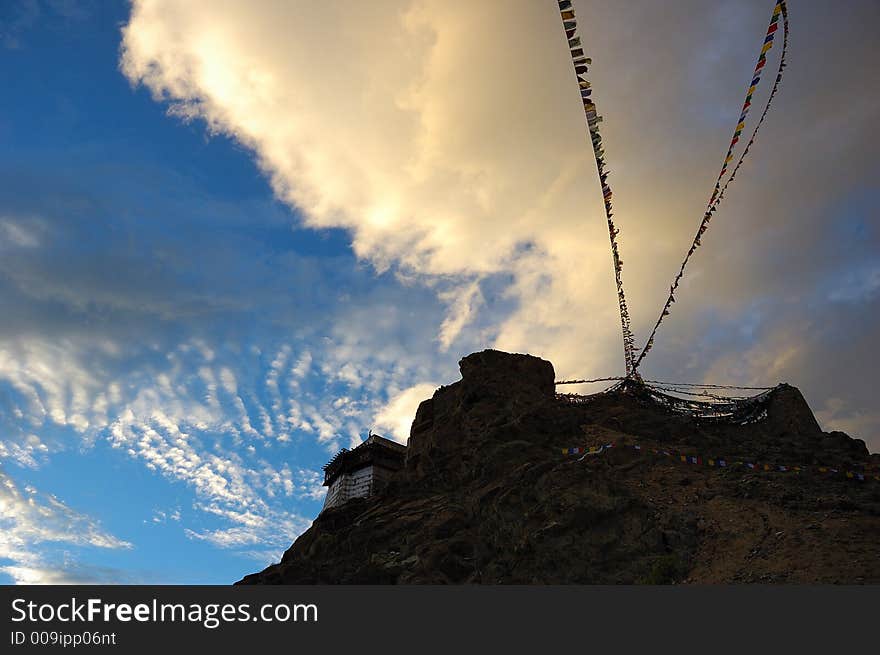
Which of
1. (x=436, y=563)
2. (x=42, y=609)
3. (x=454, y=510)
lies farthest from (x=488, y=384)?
(x=42, y=609)

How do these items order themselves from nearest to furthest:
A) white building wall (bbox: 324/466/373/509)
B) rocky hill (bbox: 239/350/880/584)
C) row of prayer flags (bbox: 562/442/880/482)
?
rocky hill (bbox: 239/350/880/584) → row of prayer flags (bbox: 562/442/880/482) → white building wall (bbox: 324/466/373/509)

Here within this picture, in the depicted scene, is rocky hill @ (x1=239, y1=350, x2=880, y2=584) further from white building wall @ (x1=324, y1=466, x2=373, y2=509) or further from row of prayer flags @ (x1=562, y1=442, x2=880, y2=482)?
white building wall @ (x1=324, y1=466, x2=373, y2=509)

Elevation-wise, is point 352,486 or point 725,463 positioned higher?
point 352,486

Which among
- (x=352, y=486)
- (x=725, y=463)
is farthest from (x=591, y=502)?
(x=352, y=486)

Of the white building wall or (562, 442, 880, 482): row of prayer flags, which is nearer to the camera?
(562, 442, 880, 482): row of prayer flags

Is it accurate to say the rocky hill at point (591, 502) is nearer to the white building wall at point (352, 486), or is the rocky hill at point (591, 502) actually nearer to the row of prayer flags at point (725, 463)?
the row of prayer flags at point (725, 463)

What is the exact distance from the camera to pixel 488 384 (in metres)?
42.1

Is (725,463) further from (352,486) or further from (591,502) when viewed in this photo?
(352,486)

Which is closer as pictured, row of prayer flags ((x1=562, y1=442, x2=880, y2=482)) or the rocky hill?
the rocky hill

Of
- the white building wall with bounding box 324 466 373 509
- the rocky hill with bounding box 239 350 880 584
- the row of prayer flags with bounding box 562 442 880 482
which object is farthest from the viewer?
the white building wall with bounding box 324 466 373 509

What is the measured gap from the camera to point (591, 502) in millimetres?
28125

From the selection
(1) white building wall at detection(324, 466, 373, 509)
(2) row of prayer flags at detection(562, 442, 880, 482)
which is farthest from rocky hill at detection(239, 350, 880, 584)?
(1) white building wall at detection(324, 466, 373, 509)

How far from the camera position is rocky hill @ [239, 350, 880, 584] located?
78.4 feet

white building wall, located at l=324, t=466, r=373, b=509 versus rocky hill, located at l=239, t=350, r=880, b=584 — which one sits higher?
white building wall, located at l=324, t=466, r=373, b=509
